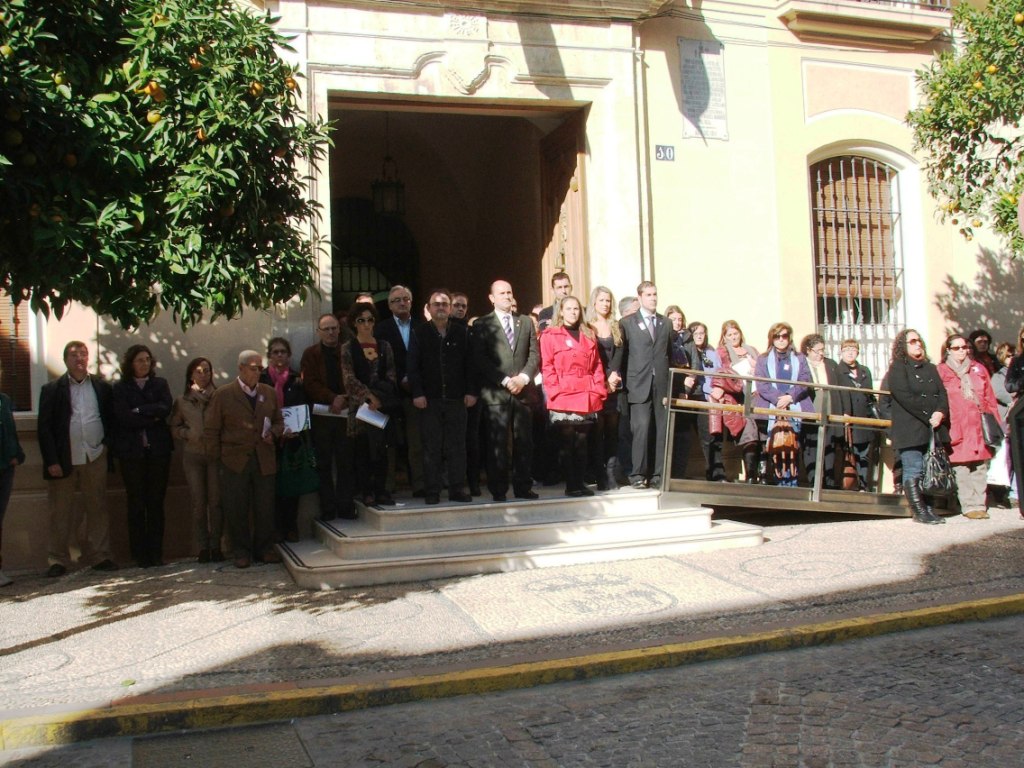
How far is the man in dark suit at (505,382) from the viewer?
29.1 ft

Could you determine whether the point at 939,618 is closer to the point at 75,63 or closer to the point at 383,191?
the point at 75,63

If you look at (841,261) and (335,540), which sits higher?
(841,261)

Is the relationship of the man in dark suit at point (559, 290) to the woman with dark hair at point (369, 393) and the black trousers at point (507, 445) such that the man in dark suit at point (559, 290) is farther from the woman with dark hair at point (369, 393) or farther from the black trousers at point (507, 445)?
the woman with dark hair at point (369, 393)

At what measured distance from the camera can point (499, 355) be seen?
8969 mm

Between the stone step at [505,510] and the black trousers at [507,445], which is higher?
the black trousers at [507,445]

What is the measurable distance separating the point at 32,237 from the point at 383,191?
30.7ft

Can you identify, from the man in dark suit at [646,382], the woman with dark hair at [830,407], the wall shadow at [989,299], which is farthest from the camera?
the wall shadow at [989,299]

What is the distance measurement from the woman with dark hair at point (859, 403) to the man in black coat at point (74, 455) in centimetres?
725

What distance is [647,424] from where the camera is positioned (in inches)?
380

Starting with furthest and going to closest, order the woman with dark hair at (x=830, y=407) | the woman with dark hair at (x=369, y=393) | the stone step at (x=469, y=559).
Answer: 1. the woman with dark hair at (x=830, y=407)
2. the woman with dark hair at (x=369, y=393)
3. the stone step at (x=469, y=559)

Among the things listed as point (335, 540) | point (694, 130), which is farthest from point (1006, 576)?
point (694, 130)

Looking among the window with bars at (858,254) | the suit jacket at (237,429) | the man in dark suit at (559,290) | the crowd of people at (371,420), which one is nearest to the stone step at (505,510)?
the crowd of people at (371,420)

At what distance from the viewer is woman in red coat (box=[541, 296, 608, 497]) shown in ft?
29.0

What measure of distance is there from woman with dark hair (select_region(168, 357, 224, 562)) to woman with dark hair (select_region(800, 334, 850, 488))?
19.1ft
